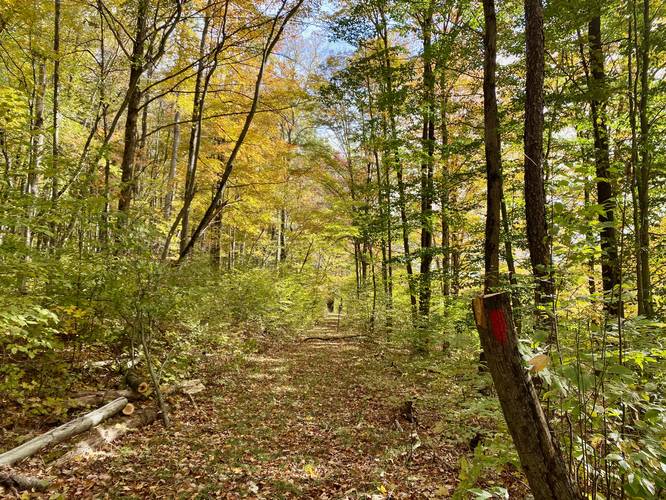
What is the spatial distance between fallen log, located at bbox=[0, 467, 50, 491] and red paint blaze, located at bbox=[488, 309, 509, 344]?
15.7 feet

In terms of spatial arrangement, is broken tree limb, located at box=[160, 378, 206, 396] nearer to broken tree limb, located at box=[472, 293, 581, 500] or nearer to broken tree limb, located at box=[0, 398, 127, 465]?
broken tree limb, located at box=[0, 398, 127, 465]

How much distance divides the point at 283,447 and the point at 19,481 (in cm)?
298

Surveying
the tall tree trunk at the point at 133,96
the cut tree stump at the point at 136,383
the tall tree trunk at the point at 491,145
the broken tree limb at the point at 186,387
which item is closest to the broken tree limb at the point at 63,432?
the cut tree stump at the point at 136,383

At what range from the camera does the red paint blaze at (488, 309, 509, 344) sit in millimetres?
1884

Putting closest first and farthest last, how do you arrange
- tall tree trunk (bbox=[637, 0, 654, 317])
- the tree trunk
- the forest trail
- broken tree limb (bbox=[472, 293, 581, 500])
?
broken tree limb (bbox=[472, 293, 581, 500]) < the forest trail < tall tree trunk (bbox=[637, 0, 654, 317]) < the tree trunk

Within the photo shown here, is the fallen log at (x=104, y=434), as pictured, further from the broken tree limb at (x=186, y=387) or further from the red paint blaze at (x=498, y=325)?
the red paint blaze at (x=498, y=325)

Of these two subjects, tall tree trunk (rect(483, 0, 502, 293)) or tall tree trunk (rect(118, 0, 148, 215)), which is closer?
tall tree trunk (rect(483, 0, 502, 293))

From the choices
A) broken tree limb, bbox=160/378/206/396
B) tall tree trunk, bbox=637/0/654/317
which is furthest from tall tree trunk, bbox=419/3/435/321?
broken tree limb, bbox=160/378/206/396

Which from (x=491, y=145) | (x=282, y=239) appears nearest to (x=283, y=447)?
(x=491, y=145)

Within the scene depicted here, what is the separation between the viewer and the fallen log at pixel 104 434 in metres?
4.31

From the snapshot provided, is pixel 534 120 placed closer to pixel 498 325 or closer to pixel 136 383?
pixel 498 325

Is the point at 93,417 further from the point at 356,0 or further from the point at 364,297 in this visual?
the point at 356,0

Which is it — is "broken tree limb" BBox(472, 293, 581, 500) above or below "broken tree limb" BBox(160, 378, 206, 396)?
above

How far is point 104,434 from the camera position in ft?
15.9
